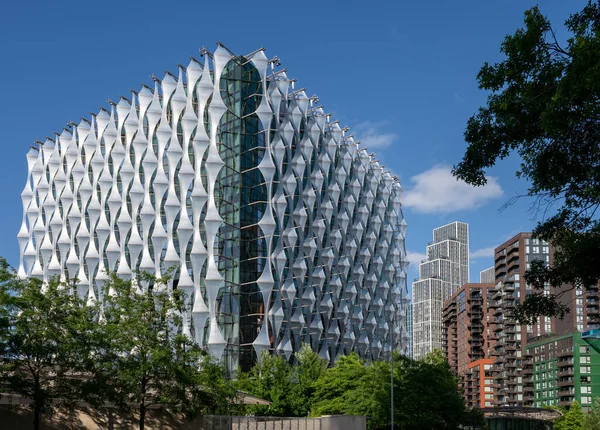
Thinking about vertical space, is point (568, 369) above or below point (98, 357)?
below

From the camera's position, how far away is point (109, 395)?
44.2 meters

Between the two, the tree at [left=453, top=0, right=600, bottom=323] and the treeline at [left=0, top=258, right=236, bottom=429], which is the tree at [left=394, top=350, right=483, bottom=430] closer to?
the treeline at [left=0, top=258, right=236, bottom=429]

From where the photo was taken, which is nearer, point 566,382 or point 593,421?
point 593,421

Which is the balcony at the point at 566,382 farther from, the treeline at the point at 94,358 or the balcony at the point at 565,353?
the treeline at the point at 94,358

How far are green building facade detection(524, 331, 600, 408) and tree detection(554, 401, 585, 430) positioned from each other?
35.4 metres

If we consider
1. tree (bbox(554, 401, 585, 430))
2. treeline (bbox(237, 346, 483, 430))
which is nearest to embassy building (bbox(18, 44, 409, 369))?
treeline (bbox(237, 346, 483, 430))

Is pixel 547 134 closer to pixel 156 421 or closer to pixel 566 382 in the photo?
pixel 156 421

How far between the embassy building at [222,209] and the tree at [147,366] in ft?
97.6

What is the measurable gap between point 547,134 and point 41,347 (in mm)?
30303

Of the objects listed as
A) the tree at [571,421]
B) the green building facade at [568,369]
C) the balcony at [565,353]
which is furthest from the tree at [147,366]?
the balcony at [565,353]

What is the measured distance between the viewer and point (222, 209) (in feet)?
304

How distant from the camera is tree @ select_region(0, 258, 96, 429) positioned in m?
42.3

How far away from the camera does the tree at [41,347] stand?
4231 cm

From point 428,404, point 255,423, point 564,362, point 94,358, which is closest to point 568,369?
point 564,362
